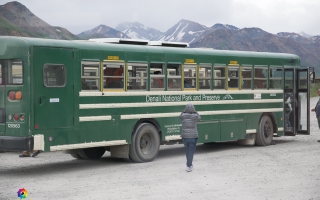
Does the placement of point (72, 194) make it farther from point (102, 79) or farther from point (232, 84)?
point (232, 84)

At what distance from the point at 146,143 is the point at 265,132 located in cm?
569

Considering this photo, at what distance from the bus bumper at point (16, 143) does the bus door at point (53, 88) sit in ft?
1.27

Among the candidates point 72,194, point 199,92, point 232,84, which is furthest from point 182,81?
point 72,194

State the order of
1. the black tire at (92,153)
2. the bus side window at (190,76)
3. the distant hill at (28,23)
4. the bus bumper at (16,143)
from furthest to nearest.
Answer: the distant hill at (28,23) → the bus side window at (190,76) → the black tire at (92,153) → the bus bumper at (16,143)

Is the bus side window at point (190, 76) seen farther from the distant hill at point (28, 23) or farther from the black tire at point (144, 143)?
the distant hill at point (28, 23)

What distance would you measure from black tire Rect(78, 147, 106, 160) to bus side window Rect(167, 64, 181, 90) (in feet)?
8.11

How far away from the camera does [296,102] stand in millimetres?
22844

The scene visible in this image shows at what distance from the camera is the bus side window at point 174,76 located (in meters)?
18.0

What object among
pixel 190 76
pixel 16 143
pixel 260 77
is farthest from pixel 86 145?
pixel 260 77

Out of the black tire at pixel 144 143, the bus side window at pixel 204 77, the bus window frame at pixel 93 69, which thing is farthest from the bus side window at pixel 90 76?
the bus side window at pixel 204 77

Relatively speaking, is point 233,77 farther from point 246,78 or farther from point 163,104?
point 163,104

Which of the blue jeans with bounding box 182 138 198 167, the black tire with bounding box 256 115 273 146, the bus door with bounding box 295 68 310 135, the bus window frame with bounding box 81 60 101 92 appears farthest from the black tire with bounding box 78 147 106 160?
the bus door with bounding box 295 68 310 135

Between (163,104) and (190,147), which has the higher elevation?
(163,104)

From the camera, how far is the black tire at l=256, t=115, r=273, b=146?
2148 centimetres
